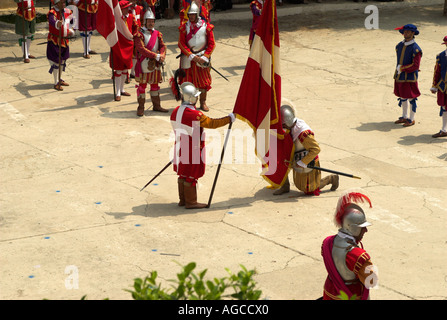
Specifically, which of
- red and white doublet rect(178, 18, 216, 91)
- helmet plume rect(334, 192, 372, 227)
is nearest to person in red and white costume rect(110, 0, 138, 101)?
red and white doublet rect(178, 18, 216, 91)

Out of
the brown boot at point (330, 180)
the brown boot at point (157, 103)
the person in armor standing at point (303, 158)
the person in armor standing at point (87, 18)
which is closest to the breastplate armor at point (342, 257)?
the person in armor standing at point (303, 158)

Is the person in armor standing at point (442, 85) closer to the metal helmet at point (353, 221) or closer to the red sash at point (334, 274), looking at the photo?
the metal helmet at point (353, 221)

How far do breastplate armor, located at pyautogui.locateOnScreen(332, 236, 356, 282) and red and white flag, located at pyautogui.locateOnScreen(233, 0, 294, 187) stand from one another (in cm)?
346

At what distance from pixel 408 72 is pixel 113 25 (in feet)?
17.2

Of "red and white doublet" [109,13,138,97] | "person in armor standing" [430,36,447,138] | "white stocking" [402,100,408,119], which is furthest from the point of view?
"red and white doublet" [109,13,138,97]

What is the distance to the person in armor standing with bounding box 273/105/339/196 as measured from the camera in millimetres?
9102

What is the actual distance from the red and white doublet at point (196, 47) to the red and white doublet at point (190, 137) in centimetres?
A: 400

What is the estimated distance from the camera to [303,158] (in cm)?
916

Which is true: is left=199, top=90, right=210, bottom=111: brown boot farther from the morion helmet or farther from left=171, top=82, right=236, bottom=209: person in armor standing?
the morion helmet

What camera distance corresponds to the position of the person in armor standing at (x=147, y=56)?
1241 centimetres

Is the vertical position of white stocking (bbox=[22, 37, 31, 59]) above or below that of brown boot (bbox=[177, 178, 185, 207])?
above

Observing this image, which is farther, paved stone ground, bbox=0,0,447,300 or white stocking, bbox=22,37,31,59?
white stocking, bbox=22,37,31,59

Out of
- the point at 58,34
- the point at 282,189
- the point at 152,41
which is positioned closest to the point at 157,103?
the point at 152,41
